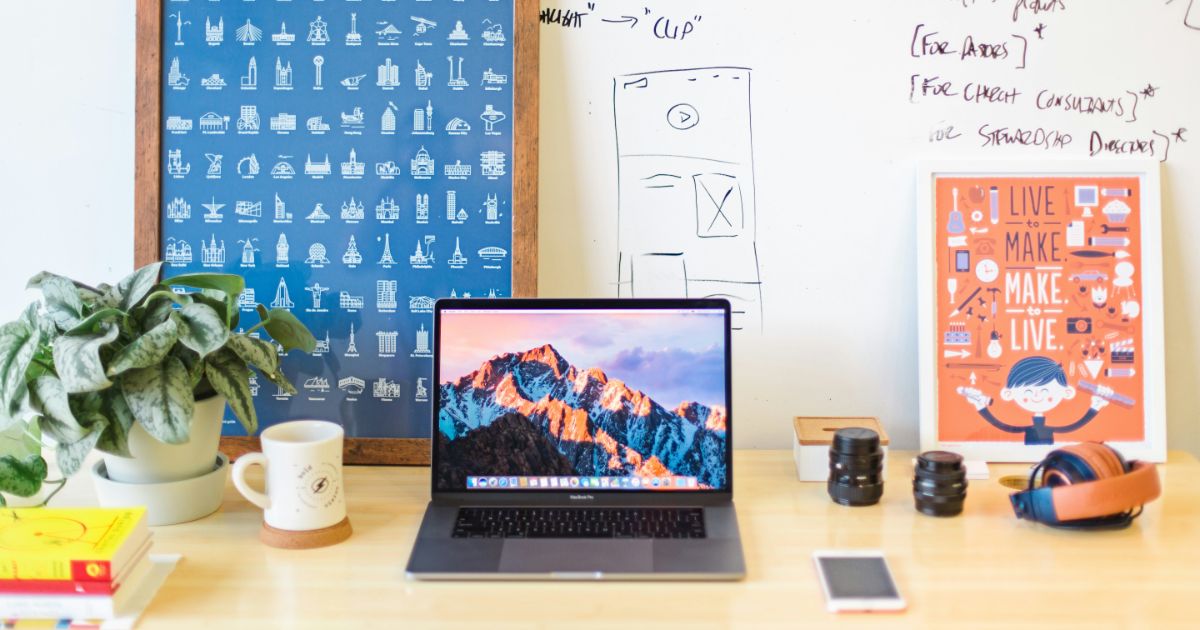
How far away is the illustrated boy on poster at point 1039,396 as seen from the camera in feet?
4.38

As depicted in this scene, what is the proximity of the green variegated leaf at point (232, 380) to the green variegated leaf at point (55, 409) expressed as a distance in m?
0.15

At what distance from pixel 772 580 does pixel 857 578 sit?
0.09 metres

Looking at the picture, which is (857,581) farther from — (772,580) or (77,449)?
(77,449)

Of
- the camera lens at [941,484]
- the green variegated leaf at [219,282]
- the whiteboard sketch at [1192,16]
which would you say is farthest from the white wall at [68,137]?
the whiteboard sketch at [1192,16]

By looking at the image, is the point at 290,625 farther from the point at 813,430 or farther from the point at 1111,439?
the point at 1111,439

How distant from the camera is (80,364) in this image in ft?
3.30

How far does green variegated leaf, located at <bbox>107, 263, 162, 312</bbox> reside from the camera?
1123 mm

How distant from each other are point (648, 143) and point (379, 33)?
1.35 feet

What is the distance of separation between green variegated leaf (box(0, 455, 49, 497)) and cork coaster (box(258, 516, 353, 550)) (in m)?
0.28

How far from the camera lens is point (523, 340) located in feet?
3.98

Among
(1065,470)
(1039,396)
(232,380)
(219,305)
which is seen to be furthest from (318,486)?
(1039,396)

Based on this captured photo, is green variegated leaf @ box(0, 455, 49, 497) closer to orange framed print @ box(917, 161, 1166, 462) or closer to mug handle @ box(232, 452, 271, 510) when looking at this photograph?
mug handle @ box(232, 452, 271, 510)

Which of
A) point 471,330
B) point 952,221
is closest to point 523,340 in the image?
point 471,330

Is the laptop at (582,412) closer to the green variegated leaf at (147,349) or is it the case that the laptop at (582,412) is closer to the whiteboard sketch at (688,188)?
the whiteboard sketch at (688,188)
